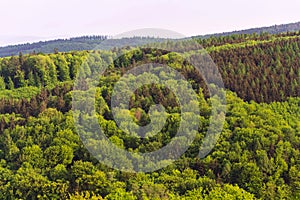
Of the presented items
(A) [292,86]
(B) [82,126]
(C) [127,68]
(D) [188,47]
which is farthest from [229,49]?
(B) [82,126]

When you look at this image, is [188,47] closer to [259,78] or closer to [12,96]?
[259,78]

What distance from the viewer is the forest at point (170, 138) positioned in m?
56.1

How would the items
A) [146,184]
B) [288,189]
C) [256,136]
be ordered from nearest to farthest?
[146,184] → [288,189] → [256,136]

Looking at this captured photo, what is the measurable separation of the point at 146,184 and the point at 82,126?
17.1m

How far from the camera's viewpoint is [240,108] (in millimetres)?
73938

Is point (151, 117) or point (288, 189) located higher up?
point (151, 117)

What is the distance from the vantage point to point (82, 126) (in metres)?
67.6

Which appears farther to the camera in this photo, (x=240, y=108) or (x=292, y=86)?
(x=292, y=86)

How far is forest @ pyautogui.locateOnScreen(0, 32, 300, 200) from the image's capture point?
5609cm

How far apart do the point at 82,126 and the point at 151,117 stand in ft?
34.2

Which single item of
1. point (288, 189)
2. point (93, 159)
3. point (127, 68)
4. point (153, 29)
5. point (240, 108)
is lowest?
point (288, 189)

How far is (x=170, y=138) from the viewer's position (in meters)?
65.2

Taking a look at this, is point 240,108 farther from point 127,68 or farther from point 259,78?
point 127,68

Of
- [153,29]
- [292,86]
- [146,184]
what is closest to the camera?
[146,184]
